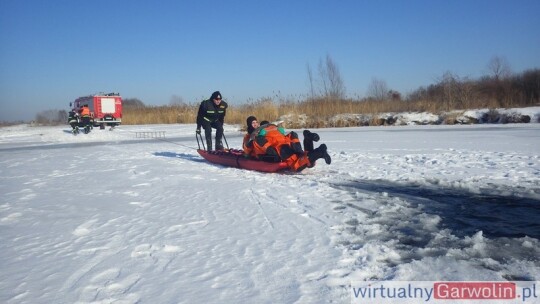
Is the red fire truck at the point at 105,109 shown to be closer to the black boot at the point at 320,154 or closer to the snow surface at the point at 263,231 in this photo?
the snow surface at the point at 263,231

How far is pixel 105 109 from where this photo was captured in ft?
80.2

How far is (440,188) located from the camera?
5227mm

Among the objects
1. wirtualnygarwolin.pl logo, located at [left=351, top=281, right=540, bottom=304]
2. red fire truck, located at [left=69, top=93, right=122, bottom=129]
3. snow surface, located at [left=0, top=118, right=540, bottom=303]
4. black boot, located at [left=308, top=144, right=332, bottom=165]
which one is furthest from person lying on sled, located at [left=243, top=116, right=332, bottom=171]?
red fire truck, located at [left=69, top=93, right=122, bottom=129]

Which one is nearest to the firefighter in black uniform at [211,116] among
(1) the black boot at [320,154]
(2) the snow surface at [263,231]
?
(2) the snow surface at [263,231]

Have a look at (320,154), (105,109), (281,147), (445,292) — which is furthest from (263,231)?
(105,109)

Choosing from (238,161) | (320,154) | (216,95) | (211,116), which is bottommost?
(238,161)

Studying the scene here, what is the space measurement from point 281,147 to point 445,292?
4.47m

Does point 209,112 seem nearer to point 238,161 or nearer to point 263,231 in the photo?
point 238,161

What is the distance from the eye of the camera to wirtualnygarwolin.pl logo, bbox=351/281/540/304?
7.48 feet

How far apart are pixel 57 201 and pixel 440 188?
4950 millimetres

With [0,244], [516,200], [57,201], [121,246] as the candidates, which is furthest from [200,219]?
[516,200]

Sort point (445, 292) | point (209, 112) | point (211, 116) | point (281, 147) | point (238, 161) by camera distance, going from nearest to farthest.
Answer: point (445, 292)
point (281, 147)
point (238, 161)
point (209, 112)
point (211, 116)

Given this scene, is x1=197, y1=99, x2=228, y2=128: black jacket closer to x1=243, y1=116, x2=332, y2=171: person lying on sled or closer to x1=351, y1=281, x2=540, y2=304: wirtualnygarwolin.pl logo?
x1=243, y1=116, x2=332, y2=171: person lying on sled

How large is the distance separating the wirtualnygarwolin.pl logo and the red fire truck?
23.9 meters
